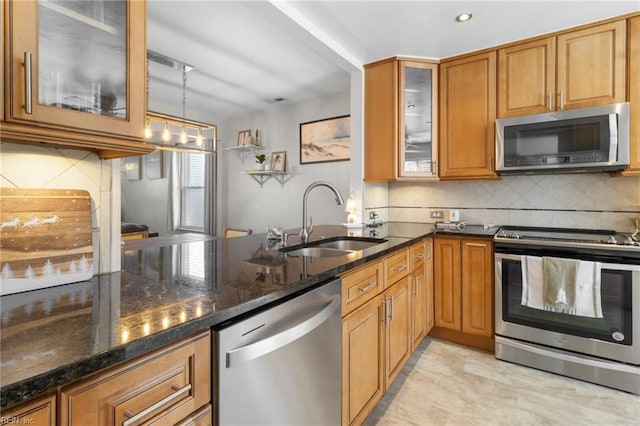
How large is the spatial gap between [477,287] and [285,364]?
202cm

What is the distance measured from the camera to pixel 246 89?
3.77 metres

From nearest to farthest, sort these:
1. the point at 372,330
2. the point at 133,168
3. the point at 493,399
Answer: the point at 372,330
the point at 493,399
the point at 133,168

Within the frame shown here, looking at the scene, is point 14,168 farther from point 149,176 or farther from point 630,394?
point 149,176

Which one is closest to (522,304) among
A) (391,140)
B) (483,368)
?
(483,368)

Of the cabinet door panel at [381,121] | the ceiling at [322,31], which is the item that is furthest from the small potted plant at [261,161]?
the cabinet door panel at [381,121]

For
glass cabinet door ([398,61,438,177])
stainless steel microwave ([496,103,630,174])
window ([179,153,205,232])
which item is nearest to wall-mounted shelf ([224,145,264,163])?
window ([179,153,205,232])

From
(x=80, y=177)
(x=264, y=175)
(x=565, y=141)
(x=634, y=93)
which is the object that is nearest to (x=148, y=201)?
(x=264, y=175)

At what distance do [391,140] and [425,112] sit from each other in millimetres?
424

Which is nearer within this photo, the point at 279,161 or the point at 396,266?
the point at 396,266

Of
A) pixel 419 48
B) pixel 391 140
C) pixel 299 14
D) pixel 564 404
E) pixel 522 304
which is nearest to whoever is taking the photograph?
Result: pixel 564 404

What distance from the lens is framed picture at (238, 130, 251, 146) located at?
469 centimetres

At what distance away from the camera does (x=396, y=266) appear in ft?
6.41

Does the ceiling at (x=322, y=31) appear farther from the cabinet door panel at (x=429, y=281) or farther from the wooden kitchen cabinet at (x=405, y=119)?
the cabinet door panel at (x=429, y=281)

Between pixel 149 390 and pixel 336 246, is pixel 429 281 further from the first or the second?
pixel 149 390
